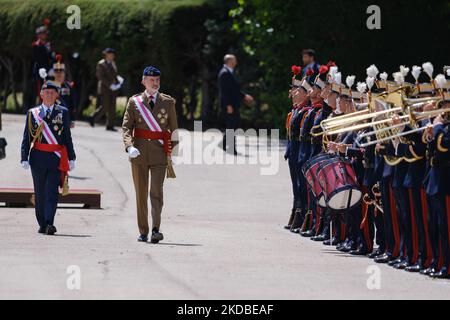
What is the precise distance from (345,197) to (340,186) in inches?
4.7

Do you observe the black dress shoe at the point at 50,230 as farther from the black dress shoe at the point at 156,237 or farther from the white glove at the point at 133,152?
the white glove at the point at 133,152

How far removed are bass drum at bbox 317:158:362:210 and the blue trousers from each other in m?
3.08

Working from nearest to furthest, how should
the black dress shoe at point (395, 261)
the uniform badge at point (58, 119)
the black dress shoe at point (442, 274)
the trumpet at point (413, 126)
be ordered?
1. the trumpet at point (413, 126)
2. the black dress shoe at point (442, 274)
3. the black dress shoe at point (395, 261)
4. the uniform badge at point (58, 119)

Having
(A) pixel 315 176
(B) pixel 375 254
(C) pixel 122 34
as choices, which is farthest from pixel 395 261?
(C) pixel 122 34

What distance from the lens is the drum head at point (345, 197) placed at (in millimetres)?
15523

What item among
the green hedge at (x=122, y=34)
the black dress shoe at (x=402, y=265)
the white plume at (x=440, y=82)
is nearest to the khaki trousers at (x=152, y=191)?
the black dress shoe at (x=402, y=265)

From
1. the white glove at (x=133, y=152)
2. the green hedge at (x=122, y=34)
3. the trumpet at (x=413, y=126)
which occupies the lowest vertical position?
the white glove at (x=133, y=152)

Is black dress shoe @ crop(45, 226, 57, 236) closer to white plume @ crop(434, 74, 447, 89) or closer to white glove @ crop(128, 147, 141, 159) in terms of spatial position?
white glove @ crop(128, 147, 141, 159)

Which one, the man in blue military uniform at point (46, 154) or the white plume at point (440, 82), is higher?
the white plume at point (440, 82)

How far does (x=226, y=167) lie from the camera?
24.7m

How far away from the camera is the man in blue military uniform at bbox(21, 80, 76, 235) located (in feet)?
55.9

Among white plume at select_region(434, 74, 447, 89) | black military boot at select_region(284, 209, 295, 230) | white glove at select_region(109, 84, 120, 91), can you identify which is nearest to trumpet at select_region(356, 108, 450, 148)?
white plume at select_region(434, 74, 447, 89)

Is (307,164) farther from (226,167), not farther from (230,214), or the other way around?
(226,167)
